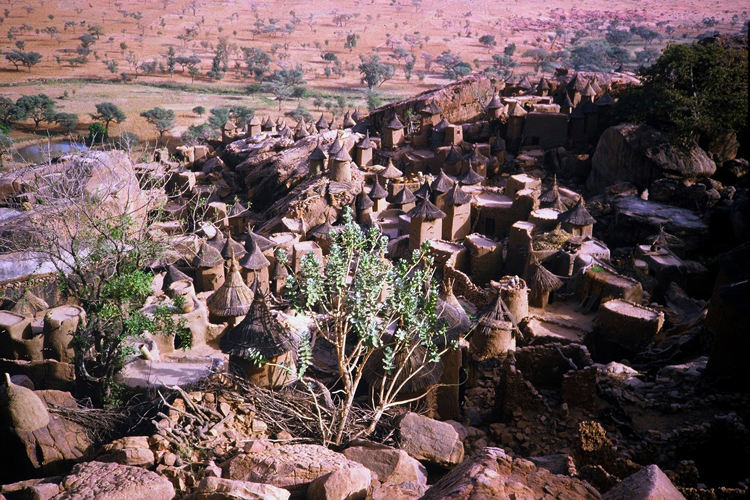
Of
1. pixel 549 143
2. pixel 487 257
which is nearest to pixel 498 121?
pixel 549 143

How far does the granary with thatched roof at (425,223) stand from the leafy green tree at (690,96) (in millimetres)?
12911

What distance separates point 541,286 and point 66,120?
153 ft

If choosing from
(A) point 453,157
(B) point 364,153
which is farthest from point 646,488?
(B) point 364,153

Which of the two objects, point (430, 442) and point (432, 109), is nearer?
point (430, 442)

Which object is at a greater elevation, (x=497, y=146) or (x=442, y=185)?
(x=497, y=146)

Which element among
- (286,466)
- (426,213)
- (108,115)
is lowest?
(426,213)

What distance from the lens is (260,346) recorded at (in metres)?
11.7

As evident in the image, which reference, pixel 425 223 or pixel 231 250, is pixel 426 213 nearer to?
pixel 425 223

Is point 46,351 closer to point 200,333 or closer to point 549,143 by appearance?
point 200,333

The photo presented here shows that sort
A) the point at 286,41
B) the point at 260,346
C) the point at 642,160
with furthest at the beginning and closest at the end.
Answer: the point at 286,41, the point at 642,160, the point at 260,346

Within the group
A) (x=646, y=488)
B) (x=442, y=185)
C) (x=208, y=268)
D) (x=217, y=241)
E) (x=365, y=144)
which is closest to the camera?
(x=646, y=488)

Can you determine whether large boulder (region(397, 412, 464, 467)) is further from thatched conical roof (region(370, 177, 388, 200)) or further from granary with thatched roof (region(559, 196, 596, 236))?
thatched conical roof (region(370, 177, 388, 200))

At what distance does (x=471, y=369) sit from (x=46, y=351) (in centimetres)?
1077

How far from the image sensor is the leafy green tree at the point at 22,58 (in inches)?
2424
